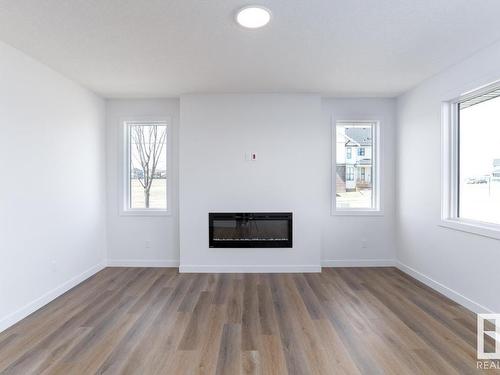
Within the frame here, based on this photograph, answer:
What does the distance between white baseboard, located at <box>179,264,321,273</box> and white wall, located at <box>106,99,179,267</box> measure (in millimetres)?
405

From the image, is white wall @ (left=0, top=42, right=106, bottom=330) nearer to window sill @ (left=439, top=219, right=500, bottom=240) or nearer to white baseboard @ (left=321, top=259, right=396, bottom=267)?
white baseboard @ (left=321, top=259, right=396, bottom=267)

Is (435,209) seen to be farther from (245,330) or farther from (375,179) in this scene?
(245,330)

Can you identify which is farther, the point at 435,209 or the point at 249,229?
the point at 249,229

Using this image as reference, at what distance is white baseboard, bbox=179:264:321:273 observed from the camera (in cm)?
392

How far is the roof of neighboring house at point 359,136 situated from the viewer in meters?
4.25

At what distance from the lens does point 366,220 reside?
417 centimetres

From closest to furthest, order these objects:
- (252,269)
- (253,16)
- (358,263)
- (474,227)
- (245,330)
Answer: (253,16)
(245,330)
(474,227)
(252,269)
(358,263)

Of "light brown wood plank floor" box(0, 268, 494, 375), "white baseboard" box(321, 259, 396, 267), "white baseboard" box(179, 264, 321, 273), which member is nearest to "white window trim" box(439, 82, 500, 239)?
"light brown wood plank floor" box(0, 268, 494, 375)

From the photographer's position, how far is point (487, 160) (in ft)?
8.96

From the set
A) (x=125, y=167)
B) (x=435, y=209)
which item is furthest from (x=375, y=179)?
(x=125, y=167)

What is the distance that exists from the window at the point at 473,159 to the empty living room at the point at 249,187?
2 cm

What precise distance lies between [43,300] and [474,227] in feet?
14.7

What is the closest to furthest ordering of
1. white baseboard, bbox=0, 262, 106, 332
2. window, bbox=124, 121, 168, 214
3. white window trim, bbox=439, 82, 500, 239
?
1. white baseboard, bbox=0, 262, 106, 332
2. white window trim, bbox=439, 82, 500, 239
3. window, bbox=124, 121, 168, 214

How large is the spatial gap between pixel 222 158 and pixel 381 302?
104 inches
